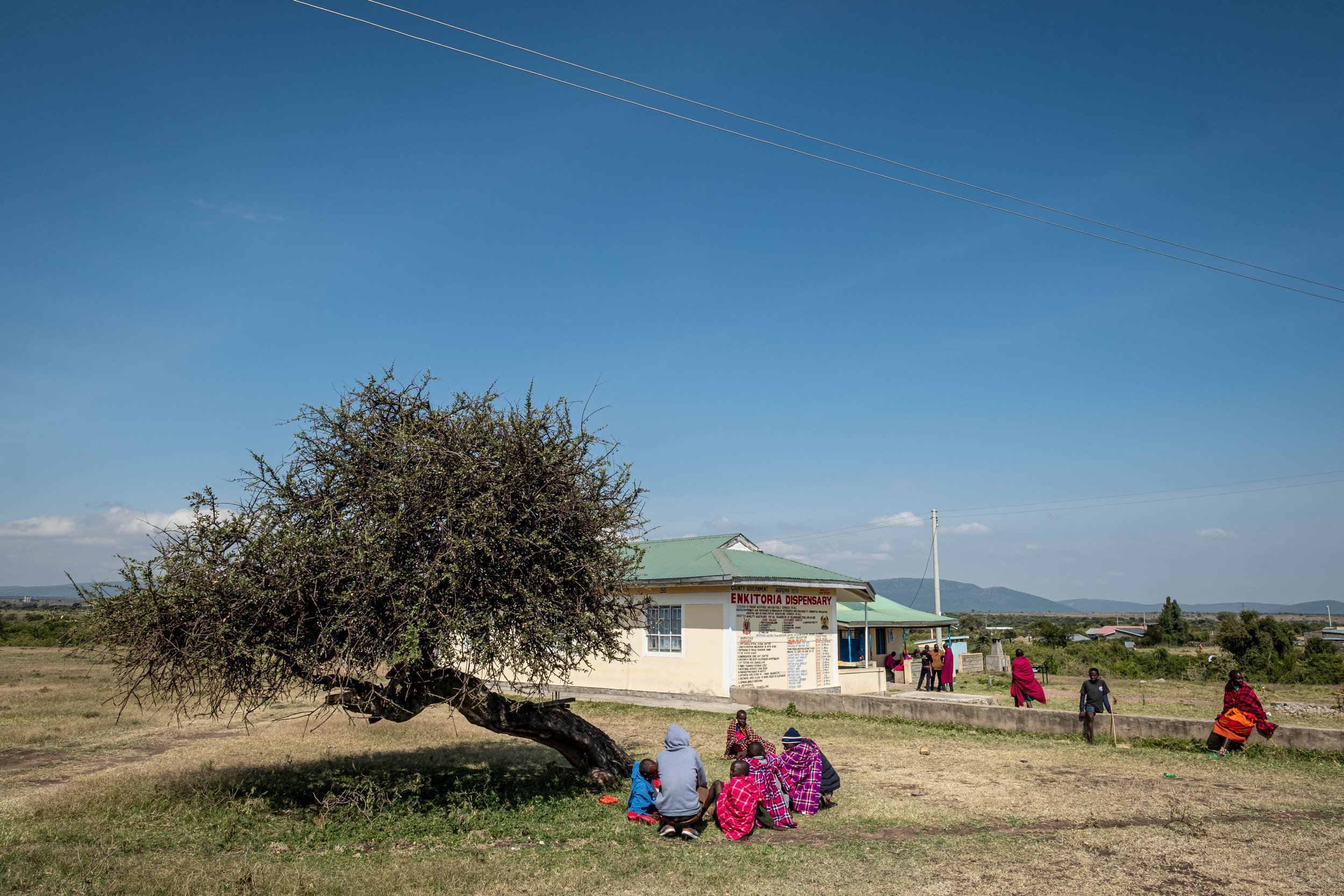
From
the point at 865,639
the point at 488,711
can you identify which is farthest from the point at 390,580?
the point at 865,639

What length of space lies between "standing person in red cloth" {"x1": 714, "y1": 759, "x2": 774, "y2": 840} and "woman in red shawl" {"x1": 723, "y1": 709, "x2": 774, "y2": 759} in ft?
3.13

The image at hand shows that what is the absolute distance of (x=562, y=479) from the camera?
9898mm

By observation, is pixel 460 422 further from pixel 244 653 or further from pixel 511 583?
pixel 244 653

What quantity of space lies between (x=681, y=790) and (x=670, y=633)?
1442cm

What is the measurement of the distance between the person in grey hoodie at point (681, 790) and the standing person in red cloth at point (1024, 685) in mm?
12185

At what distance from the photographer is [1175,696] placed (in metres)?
25.6

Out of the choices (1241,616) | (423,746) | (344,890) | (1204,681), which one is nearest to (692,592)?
(423,746)

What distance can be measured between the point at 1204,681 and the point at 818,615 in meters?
19.4

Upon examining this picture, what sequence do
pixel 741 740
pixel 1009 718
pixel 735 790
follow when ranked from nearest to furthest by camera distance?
1. pixel 735 790
2. pixel 741 740
3. pixel 1009 718

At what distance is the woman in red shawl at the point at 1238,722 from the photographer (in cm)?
1329

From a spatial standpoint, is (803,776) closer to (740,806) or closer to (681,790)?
(740,806)

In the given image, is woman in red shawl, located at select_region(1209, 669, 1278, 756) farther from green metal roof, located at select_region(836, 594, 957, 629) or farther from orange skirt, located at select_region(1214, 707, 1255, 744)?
green metal roof, located at select_region(836, 594, 957, 629)

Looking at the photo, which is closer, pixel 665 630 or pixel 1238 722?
pixel 1238 722

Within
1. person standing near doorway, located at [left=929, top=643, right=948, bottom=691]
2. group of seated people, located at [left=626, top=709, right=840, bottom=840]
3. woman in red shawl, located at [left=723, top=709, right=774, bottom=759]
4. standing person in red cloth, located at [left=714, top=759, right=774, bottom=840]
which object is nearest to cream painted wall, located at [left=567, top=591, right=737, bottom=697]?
person standing near doorway, located at [left=929, top=643, right=948, bottom=691]
